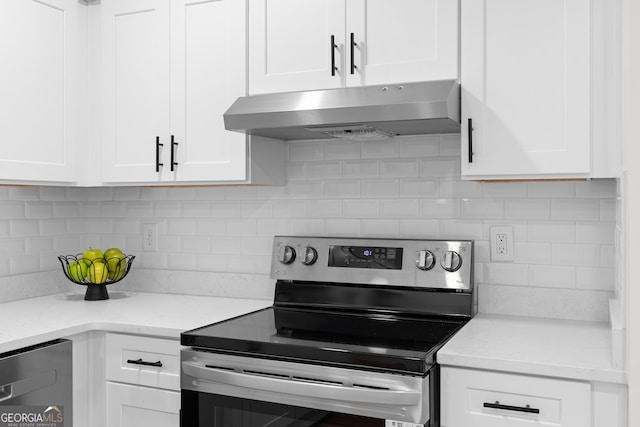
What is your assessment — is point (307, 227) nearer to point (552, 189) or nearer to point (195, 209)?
point (195, 209)

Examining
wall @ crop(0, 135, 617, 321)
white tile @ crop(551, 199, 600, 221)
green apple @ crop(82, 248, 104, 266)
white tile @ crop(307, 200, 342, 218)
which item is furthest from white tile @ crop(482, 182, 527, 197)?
green apple @ crop(82, 248, 104, 266)

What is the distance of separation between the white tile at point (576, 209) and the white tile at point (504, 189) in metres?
0.11

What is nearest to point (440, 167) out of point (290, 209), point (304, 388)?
point (290, 209)

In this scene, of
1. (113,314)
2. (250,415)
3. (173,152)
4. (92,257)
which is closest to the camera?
(250,415)

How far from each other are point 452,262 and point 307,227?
0.64 meters

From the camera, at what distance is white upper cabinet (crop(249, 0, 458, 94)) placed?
2.04m

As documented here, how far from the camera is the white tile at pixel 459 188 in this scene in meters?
2.31

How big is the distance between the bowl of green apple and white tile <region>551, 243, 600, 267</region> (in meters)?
1.70

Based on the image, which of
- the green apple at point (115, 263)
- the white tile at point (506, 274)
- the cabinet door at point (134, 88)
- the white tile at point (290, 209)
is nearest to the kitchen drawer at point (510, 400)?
the white tile at point (506, 274)

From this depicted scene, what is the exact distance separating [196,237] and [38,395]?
3.24 feet

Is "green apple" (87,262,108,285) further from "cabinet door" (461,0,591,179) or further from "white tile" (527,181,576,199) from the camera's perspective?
"white tile" (527,181,576,199)

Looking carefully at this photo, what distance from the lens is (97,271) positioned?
2639 millimetres

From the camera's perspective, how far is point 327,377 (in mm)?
1771

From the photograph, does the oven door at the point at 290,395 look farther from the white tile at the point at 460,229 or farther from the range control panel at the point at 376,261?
the white tile at the point at 460,229
